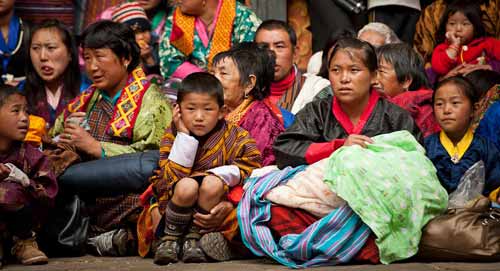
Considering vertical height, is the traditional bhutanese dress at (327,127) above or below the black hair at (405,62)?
below

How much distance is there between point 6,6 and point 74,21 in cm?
84

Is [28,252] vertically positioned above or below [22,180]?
below

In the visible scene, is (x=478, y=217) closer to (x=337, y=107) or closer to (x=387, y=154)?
(x=387, y=154)

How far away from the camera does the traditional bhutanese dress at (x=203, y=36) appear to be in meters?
6.68

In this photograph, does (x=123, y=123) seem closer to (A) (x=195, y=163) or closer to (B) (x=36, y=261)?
(A) (x=195, y=163)

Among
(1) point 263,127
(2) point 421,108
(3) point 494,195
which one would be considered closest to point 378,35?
(2) point 421,108

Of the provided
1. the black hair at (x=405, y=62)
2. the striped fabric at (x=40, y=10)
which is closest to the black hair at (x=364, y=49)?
the black hair at (x=405, y=62)

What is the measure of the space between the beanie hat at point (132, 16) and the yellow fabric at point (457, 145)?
8.71 ft

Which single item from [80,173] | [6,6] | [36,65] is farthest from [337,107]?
[6,6]

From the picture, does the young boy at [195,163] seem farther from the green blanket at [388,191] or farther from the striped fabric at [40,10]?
the striped fabric at [40,10]

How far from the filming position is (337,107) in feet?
16.6

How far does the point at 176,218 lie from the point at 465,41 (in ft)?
9.35

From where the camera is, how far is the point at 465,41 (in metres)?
6.75

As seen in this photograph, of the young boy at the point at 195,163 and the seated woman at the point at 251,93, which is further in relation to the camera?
the seated woman at the point at 251,93
